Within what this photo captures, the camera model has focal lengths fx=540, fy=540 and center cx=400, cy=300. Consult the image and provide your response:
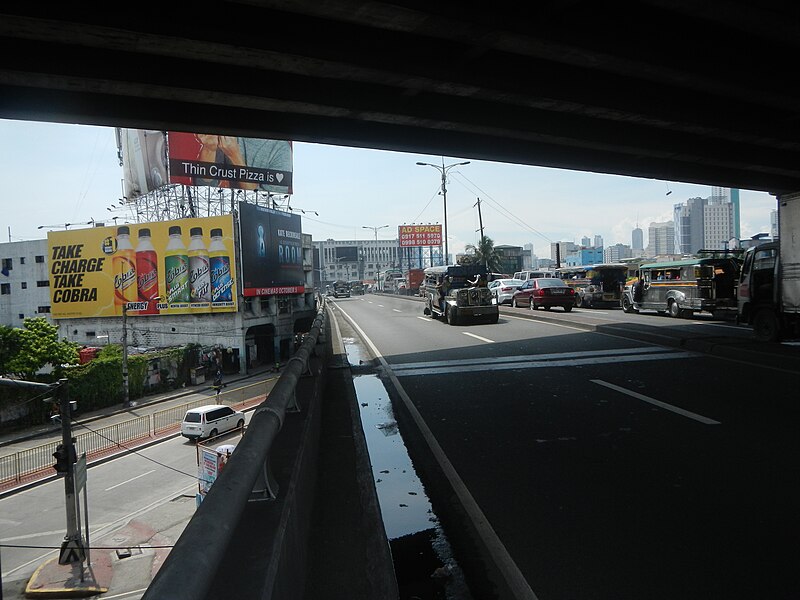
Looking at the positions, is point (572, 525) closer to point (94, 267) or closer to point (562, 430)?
point (562, 430)

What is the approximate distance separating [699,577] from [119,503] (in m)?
27.4

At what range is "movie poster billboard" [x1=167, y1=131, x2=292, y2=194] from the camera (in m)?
58.2

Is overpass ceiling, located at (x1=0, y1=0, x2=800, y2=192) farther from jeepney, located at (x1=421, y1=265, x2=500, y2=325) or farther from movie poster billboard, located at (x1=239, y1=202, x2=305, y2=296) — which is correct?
movie poster billboard, located at (x1=239, y1=202, x2=305, y2=296)

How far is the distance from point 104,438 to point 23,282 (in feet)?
163

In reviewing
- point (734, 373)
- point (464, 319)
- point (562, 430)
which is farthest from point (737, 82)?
point (464, 319)

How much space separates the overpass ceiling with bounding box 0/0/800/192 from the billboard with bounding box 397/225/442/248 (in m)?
88.4

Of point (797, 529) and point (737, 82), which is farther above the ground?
point (737, 82)

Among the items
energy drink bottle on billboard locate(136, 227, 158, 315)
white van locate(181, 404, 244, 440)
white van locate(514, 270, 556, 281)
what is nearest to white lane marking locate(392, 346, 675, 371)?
white van locate(181, 404, 244, 440)

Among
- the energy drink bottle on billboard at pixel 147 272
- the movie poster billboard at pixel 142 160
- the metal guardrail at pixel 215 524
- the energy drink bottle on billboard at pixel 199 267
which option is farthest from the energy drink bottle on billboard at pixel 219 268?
the metal guardrail at pixel 215 524

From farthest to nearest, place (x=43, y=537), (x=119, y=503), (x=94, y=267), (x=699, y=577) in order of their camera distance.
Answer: (x=94, y=267) < (x=119, y=503) < (x=43, y=537) < (x=699, y=577)

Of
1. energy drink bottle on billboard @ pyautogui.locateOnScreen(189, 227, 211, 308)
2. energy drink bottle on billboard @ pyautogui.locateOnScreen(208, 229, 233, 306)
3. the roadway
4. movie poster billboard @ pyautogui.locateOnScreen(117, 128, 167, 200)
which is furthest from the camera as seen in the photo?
energy drink bottle on billboard @ pyautogui.locateOnScreen(189, 227, 211, 308)

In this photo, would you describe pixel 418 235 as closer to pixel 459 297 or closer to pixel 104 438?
pixel 104 438

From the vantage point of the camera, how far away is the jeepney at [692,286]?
23250mm

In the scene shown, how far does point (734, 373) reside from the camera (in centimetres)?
1007
